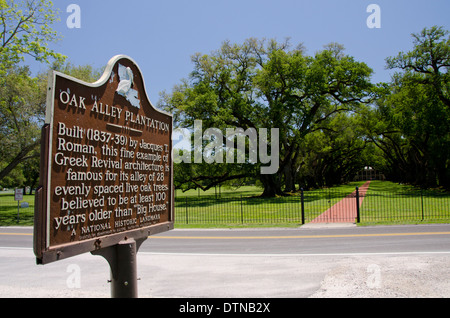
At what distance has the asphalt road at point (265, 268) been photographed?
6.61m

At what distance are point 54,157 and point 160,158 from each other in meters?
1.87

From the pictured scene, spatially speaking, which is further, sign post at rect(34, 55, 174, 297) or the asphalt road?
the asphalt road

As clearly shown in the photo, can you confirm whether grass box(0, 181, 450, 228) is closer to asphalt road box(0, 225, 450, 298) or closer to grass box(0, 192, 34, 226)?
grass box(0, 192, 34, 226)

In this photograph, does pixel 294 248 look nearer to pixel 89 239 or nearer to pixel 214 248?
pixel 214 248

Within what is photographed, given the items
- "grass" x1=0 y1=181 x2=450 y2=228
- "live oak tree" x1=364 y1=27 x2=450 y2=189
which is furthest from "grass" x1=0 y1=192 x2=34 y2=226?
"live oak tree" x1=364 y1=27 x2=450 y2=189

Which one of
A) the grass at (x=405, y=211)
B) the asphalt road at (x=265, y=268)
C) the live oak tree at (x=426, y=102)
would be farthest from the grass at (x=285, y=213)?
the live oak tree at (x=426, y=102)

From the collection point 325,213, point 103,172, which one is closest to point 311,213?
point 325,213

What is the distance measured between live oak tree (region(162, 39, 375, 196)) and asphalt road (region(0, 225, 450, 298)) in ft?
83.8

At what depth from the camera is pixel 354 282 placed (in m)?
7.00

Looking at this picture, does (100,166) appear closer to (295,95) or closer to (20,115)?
(20,115)

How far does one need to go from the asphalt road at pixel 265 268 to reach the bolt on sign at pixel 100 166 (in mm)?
2794

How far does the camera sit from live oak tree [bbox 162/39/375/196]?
37875 mm

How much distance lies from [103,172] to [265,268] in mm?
5726
